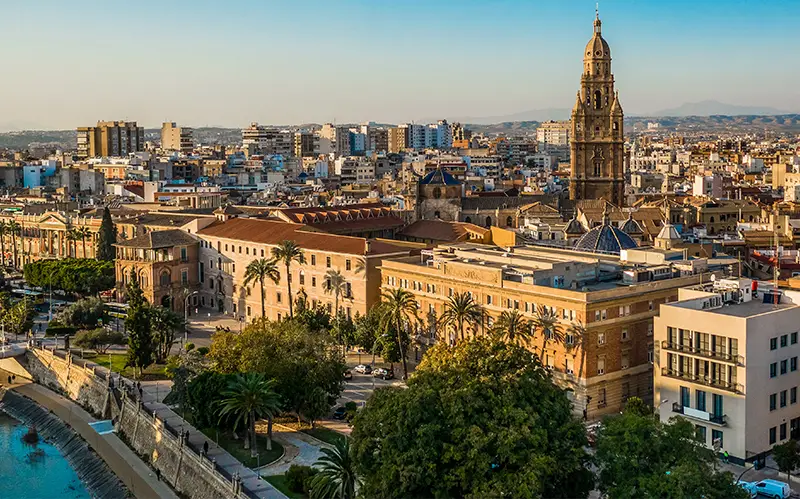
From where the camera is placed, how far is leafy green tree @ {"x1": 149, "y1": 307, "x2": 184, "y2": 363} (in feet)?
240

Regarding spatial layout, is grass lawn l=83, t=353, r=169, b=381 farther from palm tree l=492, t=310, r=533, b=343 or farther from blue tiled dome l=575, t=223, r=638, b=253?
blue tiled dome l=575, t=223, r=638, b=253

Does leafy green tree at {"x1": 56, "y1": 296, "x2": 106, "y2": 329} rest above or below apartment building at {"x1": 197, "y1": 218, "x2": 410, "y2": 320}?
below

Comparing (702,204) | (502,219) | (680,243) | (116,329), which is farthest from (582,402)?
(702,204)

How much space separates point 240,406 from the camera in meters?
52.4

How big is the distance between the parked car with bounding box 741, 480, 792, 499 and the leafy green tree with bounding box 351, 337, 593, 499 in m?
8.81

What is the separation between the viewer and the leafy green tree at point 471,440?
38750 mm

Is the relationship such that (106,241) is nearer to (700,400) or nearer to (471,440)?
(700,400)

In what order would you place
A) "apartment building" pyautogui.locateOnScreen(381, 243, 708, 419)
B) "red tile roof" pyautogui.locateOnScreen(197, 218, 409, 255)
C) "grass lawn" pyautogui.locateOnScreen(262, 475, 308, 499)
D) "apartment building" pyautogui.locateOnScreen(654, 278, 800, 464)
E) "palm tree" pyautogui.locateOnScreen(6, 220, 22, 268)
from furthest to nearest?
"palm tree" pyautogui.locateOnScreen(6, 220, 22, 268) < "red tile roof" pyautogui.locateOnScreen(197, 218, 409, 255) < "apartment building" pyautogui.locateOnScreen(381, 243, 708, 419) < "apartment building" pyautogui.locateOnScreen(654, 278, 800, 464) < "grass lawn" pyautogui.locateOnScreen(262, 475, 308, 499)

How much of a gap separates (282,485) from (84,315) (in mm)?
45045

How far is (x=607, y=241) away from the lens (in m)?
79.4

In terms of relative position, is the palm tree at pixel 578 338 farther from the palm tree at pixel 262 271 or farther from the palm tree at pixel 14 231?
the palm tree at pixel 14 231

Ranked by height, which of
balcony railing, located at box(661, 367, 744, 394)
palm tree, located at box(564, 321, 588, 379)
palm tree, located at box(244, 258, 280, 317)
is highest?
palm tree, located at box(244, 258, 280, 317)

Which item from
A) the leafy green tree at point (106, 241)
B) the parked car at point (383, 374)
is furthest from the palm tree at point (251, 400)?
the leafy green tree at point (106, 241)

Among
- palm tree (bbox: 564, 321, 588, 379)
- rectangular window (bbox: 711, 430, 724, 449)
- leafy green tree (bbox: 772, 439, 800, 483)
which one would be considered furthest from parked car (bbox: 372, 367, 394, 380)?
leafy green tree (bbox: 772, 439, 800, 483)
